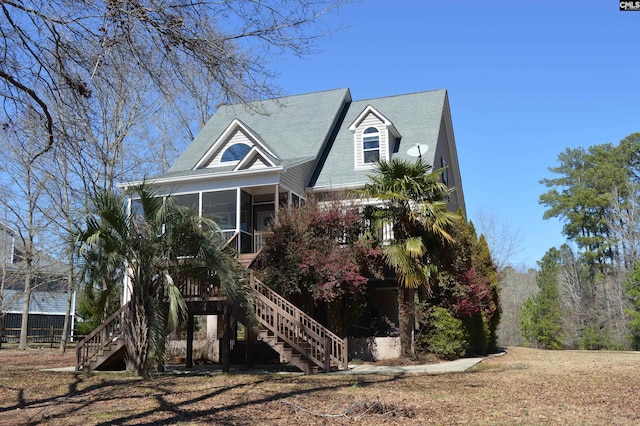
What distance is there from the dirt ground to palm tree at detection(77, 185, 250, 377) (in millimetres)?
1105

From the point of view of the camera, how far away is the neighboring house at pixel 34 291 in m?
29.2

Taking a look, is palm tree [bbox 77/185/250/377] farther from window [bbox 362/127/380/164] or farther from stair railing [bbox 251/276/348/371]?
window [bbox 362/127/380/164]

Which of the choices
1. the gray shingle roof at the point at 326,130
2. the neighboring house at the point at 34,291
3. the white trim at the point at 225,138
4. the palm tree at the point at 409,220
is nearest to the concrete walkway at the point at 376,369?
the palm tree at the point at 409,220

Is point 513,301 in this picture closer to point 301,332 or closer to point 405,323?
point 405,323

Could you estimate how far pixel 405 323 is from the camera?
1730 centimetres

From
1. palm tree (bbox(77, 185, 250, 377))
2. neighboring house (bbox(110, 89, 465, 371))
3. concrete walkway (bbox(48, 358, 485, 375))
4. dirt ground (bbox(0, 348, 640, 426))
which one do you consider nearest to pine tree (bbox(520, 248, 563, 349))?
neighboring house (bbox(110, 89, 465, 371))

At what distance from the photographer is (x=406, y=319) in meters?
17.3

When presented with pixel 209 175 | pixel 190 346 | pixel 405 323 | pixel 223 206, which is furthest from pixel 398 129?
pixel 190 346

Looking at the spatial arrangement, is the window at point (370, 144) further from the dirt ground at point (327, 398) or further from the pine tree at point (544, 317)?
the pine tree at point (544, 317)

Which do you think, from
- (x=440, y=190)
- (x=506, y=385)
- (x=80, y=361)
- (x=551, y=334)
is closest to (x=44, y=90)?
(x=80, y=361)

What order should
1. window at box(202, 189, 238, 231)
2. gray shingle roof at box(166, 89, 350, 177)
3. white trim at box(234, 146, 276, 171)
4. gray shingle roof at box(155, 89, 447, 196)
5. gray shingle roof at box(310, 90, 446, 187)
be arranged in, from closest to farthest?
white trim at box(234, 146, 276, 171) < gray shingle roof at box(310, 90, 446, 187) < gray shingle roof at box(155, 89, 447, 196) < window at box(202, 189, 238, 231) < gray shingle roof at box(166, 89, 350, 177)

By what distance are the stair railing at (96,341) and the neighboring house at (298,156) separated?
2.53m

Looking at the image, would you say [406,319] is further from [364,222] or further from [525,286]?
[525,286]

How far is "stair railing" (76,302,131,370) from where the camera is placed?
1544cm
